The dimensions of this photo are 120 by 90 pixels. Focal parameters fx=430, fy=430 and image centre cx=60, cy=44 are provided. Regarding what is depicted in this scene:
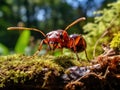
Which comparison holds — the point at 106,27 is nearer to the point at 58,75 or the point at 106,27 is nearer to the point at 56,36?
the point at 56,36

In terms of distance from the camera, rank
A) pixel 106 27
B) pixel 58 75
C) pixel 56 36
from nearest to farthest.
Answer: pixel 58 75 → pixel 56 36 → pixel 106 27

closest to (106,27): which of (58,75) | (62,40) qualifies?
(62,40)

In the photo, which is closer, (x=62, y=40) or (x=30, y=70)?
(x=30, y=70)

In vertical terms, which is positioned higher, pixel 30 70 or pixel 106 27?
pixel 106 27

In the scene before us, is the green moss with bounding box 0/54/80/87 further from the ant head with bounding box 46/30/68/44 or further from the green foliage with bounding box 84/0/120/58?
the green foliage with bounding box 84/0/120/58

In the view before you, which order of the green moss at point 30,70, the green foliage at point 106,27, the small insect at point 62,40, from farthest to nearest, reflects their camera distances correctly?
the green foliage at point 106,27
the small insect at point 62,40
the green moss at point 30,70

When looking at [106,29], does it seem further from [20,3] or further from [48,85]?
[20,3]

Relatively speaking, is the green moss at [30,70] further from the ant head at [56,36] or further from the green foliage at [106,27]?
the green foliage at [106,27]

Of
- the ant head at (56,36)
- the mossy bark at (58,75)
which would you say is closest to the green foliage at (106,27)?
the ant head at (56,36)
